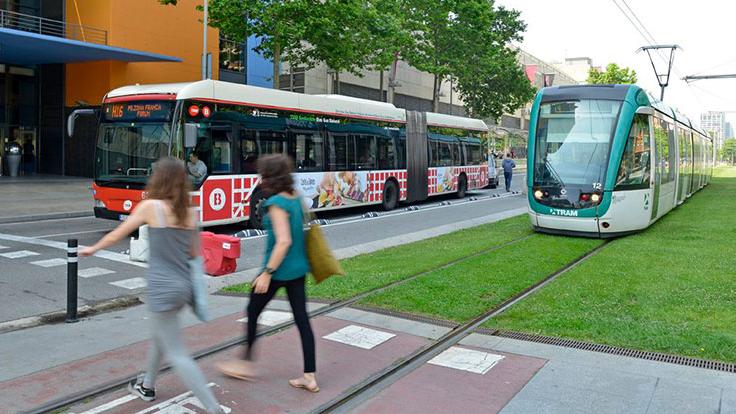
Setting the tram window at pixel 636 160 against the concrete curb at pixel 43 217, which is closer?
the tram window at pixel 636 160

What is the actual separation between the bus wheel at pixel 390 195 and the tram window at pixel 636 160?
28.8ft

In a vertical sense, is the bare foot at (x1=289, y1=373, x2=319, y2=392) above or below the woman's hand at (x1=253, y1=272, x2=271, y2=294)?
below

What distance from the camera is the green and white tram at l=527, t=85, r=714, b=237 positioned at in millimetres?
12594

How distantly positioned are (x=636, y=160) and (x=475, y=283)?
6.31m

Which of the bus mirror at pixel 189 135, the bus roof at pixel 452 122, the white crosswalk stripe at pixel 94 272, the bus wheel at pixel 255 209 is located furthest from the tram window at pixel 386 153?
the white crosswalk stripe at pixel 94 272

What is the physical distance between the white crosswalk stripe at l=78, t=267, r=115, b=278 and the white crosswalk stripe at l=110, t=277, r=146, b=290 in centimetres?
65

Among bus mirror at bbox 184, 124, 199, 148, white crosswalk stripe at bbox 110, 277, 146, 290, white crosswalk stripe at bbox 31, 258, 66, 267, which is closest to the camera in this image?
white crosswalk stripe at bbox 110, 277, 146, 290

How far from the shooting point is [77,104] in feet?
99.2

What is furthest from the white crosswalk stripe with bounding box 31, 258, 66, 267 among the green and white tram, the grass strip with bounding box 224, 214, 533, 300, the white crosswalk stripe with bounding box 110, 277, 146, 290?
the green and white tram

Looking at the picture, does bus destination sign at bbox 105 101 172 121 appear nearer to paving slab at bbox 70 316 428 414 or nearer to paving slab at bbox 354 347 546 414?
paving slab at bbox 70 316 428 414

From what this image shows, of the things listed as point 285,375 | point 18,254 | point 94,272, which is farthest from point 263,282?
point 18,254

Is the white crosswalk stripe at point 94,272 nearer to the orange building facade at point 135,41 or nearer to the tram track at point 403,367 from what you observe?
the tram track at point 403,367

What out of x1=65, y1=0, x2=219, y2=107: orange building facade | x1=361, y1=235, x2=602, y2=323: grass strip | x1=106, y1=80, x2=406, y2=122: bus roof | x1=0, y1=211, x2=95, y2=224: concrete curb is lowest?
x1=361, y1=235, x2=602, y2=323: grass strip

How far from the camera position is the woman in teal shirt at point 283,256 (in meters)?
4.67
